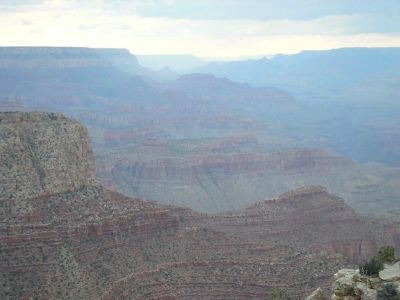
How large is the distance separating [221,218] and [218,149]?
71.5 m

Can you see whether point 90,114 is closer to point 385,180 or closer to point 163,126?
point 163,126

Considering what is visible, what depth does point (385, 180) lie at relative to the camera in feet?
447

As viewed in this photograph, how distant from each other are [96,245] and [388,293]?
31448mm

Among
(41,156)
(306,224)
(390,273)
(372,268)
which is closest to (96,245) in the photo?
(41,156)

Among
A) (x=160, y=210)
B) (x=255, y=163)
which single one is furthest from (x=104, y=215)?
(x=255, y=163)

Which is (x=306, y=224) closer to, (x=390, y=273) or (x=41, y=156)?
(x=41, y=156)

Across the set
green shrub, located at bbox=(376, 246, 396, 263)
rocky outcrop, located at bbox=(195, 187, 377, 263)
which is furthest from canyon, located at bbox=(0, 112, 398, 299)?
green shrub, located at bbox=(376, 246, 396, 263)

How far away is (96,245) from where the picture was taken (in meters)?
52.2

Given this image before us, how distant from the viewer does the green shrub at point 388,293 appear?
24.0 meters

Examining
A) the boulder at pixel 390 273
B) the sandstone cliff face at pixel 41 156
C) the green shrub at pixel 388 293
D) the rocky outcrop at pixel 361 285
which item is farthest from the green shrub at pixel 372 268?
the sandstone cliff face at pixel 41 156

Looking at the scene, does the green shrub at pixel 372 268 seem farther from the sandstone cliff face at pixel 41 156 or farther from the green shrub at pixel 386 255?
the sandstone cliff face at pixel 41 156

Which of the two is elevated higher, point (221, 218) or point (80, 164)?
point (80, 164)

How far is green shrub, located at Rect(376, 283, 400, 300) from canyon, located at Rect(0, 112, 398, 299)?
2207 cm

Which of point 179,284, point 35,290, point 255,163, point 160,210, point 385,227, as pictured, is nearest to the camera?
point 35,290
